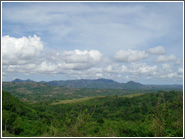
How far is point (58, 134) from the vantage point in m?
5.74

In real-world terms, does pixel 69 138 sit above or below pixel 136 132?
above

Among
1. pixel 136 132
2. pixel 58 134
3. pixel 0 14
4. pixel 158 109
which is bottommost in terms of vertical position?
pixel 136 132

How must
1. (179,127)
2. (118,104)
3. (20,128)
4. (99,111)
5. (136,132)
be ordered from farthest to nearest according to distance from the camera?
1. (118,104)
2. (99,111)
3. (20,128)
4. (136,132)
5. (179,127)

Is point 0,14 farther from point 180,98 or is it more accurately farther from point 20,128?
point 20,128

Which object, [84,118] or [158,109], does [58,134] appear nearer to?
[84,118]

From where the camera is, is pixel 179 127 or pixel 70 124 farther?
pixel 179 127

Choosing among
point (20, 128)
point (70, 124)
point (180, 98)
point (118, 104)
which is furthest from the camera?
point (118, 104)

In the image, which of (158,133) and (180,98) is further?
(180,98)

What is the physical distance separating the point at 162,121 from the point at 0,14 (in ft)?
24.6

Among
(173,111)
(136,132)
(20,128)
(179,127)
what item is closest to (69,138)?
(136,132)

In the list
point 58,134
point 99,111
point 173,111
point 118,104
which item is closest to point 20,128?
point 58,134

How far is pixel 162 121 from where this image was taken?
598 centimetres

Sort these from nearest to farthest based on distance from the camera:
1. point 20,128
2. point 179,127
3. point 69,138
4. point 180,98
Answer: point 69,138
point 179,127
point 180,98
point 20,128

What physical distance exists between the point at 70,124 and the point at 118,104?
70.0 m
